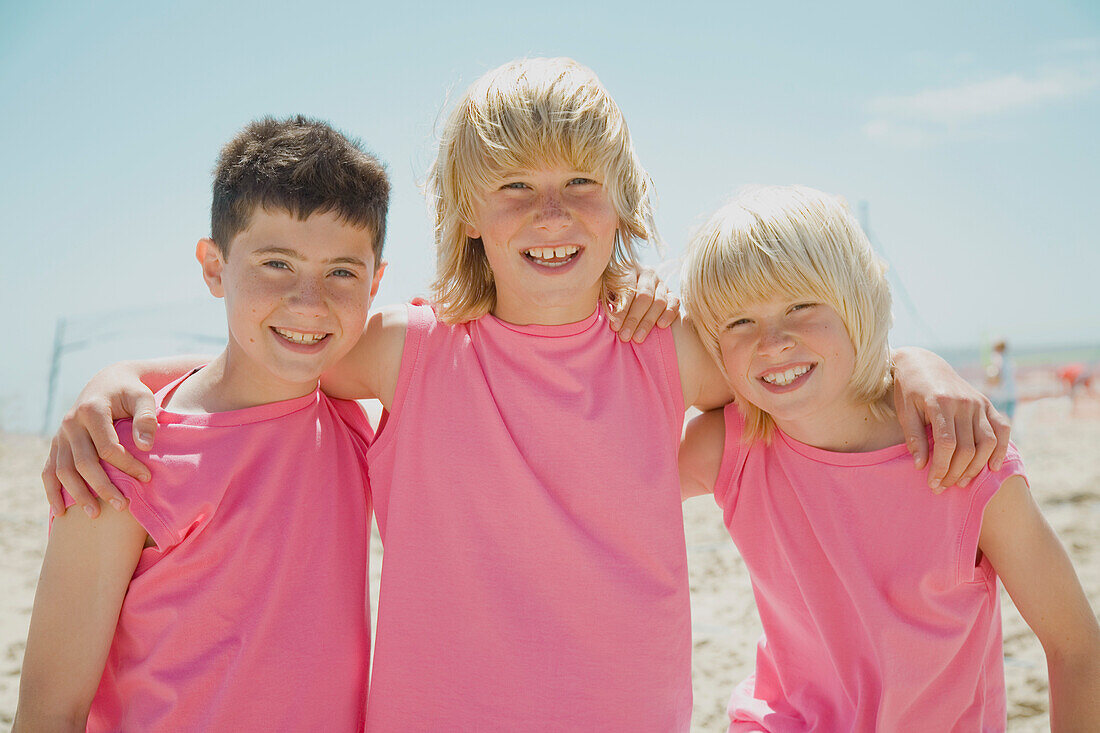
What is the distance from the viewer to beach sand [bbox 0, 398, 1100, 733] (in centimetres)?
353

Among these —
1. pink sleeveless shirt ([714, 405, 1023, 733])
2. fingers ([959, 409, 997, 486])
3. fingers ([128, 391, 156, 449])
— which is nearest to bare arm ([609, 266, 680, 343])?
pink sleeveless shirt ([714, 405, 1023, 733])

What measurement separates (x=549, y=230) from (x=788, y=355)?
0.65 metres

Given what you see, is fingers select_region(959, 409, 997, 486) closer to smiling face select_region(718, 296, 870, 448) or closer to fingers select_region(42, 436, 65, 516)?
smiling face select_region(718, 296, 870, 448)

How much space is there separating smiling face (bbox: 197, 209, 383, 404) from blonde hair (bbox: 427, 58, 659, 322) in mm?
274

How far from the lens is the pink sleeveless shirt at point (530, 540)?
1886mm

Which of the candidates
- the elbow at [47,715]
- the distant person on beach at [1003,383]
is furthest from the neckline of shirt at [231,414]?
the distant person on beach at [1003,383]

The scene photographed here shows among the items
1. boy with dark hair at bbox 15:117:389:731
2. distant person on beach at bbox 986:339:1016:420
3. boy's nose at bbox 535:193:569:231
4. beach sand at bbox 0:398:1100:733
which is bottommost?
beach sand at bbox 0:398:1100:733

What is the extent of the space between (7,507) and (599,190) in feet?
24.8

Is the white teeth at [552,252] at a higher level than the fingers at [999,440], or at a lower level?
higher

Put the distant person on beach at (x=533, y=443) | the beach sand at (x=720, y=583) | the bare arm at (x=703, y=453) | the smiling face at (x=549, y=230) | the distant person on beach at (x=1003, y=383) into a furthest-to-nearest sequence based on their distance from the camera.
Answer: the distant person on beach at (x=1003, y=383), the beach sand at (x=720, y=583), the bare arm at (x=703, y=453), the smiling face at (x=549, y=230), the distant person on beach at (x=533, y=443)

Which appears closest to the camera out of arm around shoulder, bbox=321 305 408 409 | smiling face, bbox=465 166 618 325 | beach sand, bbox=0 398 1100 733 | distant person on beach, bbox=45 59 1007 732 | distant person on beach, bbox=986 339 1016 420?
distant person on beach, bbox=45 59 1007 732

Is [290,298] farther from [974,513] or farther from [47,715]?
[974,513]

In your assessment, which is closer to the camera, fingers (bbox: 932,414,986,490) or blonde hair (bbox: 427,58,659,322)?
fingers (bbox: 932,414,986,490)

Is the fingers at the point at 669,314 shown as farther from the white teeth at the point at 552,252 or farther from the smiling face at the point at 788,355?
the white teeth at the point at 552,252
